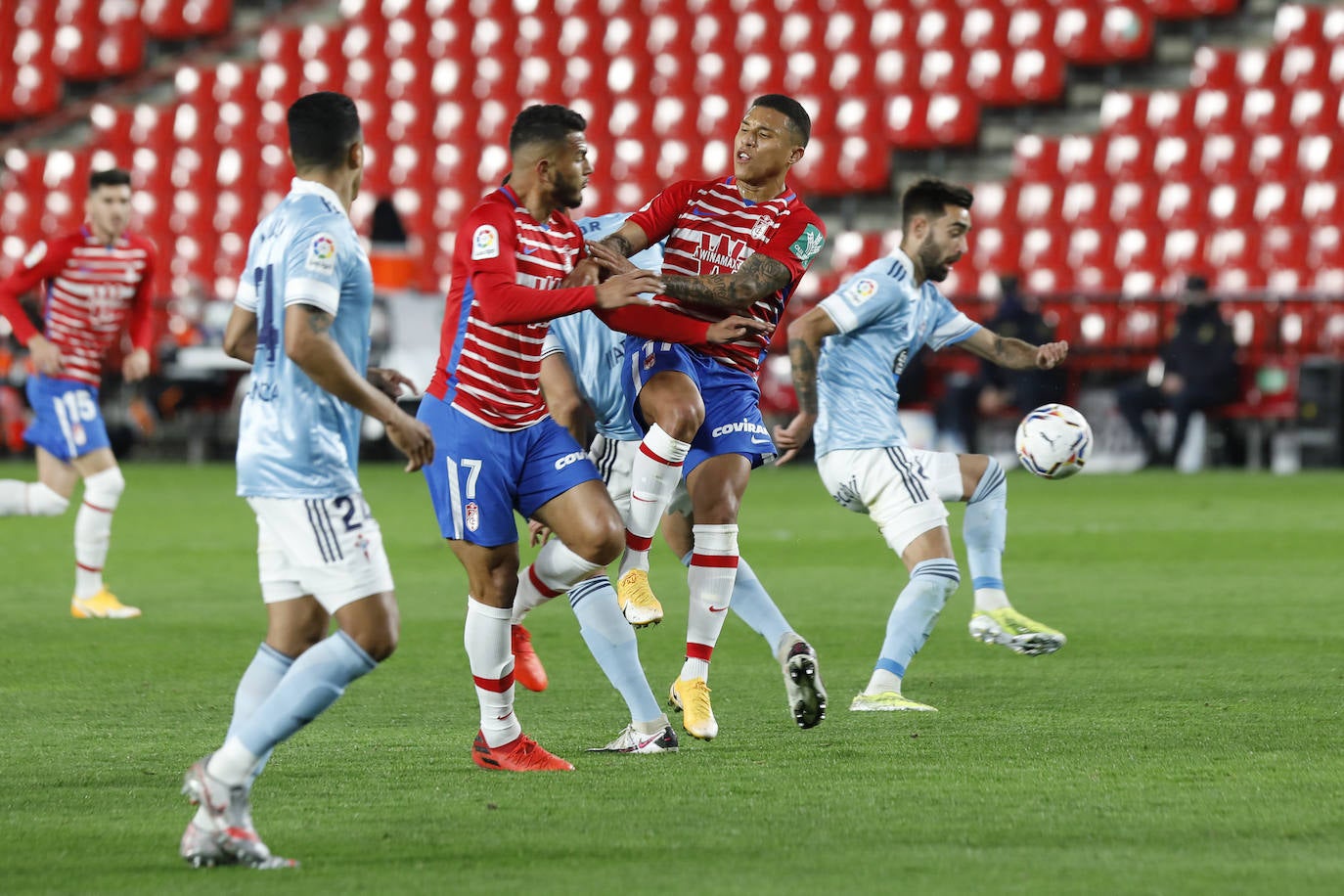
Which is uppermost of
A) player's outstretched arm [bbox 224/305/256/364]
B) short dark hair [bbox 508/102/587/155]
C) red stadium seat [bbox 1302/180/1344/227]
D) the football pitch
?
red stadium seat [bbox 1302/180/1344/227]

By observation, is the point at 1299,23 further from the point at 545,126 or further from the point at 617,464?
the point at 545,126

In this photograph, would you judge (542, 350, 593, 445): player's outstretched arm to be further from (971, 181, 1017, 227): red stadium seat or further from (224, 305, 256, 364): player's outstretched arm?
(971, 181, 1017, 227): red stadium seat

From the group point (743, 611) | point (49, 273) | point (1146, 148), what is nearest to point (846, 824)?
point (743, 611)

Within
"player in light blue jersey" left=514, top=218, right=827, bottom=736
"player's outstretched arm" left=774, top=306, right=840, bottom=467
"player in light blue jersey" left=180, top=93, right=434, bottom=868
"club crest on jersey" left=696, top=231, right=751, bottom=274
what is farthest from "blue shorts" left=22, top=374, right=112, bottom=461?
"player in light blue jersey" left=180, top=93, right=434, bottom=868

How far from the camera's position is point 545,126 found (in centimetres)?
484

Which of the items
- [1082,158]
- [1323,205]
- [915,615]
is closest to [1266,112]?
[1323,205]

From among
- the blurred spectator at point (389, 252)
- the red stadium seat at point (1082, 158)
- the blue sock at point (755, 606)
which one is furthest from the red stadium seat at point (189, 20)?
the blue sock at point (755, 606)

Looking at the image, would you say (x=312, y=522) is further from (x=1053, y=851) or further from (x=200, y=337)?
(x=200, y=337)

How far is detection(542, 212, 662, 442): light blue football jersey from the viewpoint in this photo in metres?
6.70

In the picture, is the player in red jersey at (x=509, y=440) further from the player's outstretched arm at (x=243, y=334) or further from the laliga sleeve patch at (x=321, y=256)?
the laliga sleeve patch at (x=321, y=256)

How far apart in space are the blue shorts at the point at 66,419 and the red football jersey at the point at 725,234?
3796 millimetres

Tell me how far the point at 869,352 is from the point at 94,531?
3869mm

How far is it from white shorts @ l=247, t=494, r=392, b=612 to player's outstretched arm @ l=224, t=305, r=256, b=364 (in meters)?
0.54

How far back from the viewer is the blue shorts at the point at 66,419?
336 inches
